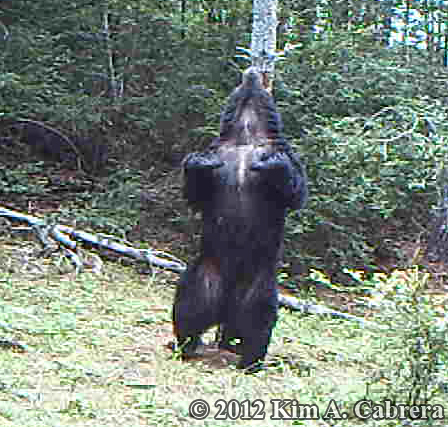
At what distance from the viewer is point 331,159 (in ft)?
36.5

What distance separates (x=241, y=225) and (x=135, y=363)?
53.1 inches

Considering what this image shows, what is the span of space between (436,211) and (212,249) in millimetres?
6591

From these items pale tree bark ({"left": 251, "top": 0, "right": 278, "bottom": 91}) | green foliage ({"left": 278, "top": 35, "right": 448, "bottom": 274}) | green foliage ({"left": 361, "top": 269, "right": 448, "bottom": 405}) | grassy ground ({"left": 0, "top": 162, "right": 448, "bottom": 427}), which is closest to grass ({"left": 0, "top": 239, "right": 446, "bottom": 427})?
grassy ground ({"left": 0, "top": 162, "right": 448, "bottom": 427})

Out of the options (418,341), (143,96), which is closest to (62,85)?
(143,96)

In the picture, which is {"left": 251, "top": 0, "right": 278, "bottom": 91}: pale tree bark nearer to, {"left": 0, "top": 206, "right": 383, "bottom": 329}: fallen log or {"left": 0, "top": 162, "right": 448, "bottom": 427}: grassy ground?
{"left": 0, "top": 206, "right": 383, "bottom": 329}: fallen log

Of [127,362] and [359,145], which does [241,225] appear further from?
[359,145]

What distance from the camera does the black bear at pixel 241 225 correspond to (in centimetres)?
660

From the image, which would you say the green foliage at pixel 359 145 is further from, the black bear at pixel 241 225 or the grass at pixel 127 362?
the black bear at pixel 241 225

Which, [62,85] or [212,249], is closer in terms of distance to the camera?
[212,249]

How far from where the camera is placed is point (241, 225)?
6590 millimetres

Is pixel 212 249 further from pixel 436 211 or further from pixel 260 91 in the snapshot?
pixel 436 211

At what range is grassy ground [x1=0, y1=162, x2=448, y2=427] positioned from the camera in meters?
4.88

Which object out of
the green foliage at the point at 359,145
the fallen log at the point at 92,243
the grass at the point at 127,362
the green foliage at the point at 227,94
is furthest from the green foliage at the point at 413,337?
the green foliage at the point at 227,94

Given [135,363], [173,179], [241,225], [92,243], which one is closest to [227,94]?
[173,179]
